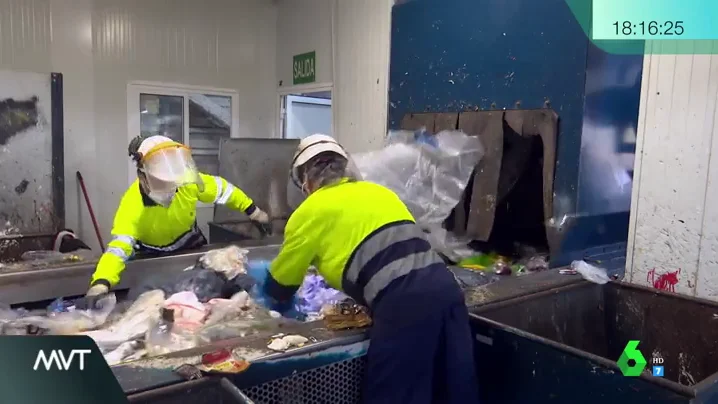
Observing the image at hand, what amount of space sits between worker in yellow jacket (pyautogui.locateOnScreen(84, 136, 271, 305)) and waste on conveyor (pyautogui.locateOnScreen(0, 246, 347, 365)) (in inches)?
5.6

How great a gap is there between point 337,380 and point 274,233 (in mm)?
1981

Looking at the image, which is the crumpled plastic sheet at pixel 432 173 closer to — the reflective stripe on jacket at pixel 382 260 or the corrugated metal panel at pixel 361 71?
the corrugated metal panel at pixel 361 71

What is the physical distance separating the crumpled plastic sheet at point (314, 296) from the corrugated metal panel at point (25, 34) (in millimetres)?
3010

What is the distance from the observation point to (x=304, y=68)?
4816 millimetres

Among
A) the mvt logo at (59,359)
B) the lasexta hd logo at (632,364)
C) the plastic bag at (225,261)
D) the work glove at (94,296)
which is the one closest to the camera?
the mvt logo at (59,359)

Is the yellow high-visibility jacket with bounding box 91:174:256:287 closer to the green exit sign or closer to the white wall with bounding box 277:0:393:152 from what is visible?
the white wall with bounding box 277:0:393:152

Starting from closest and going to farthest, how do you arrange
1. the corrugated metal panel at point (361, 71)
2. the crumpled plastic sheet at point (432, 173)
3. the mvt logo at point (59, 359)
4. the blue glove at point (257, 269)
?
1. the mvt logo at point (59, 359)
2. the blue glove at point (257, 269)
3. the crumpled plastic sheet at point (432, 173)
4. the corrugated metal panel at point (361, 71)

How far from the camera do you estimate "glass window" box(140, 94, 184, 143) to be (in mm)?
4695

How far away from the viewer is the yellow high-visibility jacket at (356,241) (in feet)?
5.85

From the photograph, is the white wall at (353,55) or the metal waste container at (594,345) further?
the white wall at (353,55)

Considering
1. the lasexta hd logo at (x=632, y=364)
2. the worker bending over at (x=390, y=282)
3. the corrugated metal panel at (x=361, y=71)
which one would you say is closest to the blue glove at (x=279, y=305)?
the worker bending over at (x=390, y=282)

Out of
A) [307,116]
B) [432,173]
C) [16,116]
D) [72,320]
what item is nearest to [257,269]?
[72,320]

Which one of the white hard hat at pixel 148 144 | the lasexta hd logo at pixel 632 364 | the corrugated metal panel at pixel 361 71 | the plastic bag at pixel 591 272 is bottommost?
the lasexta hd logo at pixel 632 364

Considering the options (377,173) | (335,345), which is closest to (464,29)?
(377,173)
